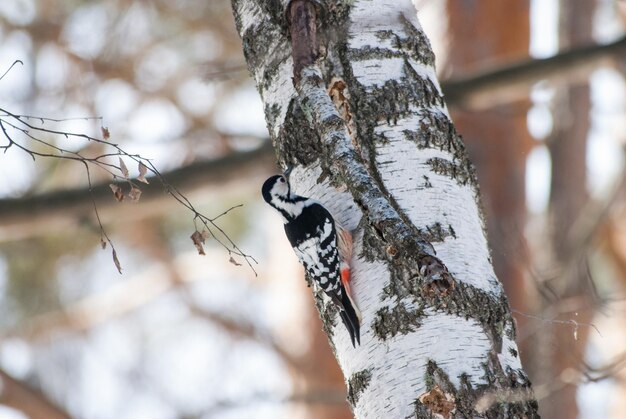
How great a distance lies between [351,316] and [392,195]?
355 mm

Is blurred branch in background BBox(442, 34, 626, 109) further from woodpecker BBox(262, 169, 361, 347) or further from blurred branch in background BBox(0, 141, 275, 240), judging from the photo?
woodpecker BBox(262, 169, 361, 347)

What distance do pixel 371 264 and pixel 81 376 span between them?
6.60 m

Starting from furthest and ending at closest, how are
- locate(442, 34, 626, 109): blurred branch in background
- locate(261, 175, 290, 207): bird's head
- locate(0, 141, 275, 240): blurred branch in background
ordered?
1. locate(442, 34, 626, 109): blurred branch in background
2. locate(0, 141, 275, 240): blurred branch in background
3. locate(261, 175, 290, 207): bird's head

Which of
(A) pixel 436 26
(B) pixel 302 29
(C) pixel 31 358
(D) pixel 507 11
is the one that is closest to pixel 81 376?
(C) pixel 31 358

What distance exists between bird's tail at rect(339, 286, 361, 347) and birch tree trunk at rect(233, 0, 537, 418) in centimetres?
3

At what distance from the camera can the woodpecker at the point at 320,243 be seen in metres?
2.53

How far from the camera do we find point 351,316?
2.47 meters

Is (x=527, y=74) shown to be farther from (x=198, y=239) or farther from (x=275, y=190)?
(x=198, y=239)

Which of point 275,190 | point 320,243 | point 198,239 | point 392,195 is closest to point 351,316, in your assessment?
point 392,195

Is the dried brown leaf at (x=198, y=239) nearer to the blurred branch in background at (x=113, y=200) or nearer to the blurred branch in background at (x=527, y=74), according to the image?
the blurred branch in background at (x=113, y=200)

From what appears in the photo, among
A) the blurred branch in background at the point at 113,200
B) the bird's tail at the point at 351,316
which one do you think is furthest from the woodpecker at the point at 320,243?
the blurred branch in background at the point at 113,200

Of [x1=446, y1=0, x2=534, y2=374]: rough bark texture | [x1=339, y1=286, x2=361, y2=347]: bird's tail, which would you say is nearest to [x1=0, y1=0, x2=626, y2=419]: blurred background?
[x1=446, y1=0, x2=534, y2=374]: rough bark texture

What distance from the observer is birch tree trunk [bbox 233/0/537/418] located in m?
2.15

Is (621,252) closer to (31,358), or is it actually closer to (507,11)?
(507,11)
